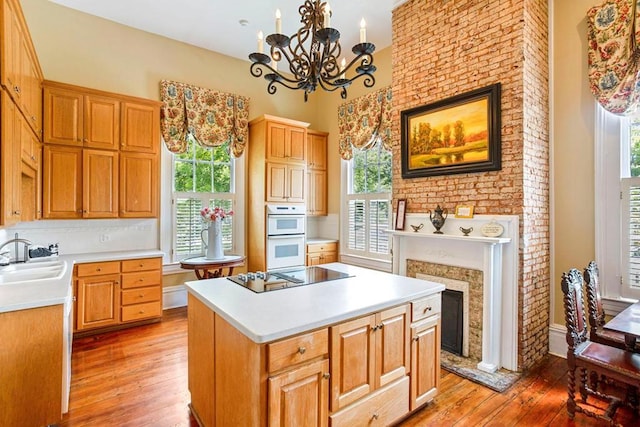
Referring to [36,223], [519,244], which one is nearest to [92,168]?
[36,223]

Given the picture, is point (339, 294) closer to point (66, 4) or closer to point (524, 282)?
point (524, 282)

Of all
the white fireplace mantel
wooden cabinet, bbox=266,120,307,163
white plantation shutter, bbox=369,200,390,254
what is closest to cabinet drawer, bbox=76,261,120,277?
wooden cabinet, bbox=266,120,307,163

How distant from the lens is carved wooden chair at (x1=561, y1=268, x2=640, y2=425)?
1.97 m

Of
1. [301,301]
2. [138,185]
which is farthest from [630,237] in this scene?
[138,185]

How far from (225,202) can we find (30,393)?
3335 millimetres

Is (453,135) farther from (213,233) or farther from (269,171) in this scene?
(213,233)

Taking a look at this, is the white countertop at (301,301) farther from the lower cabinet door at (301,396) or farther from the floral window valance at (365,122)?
the floral window valance at (365,122)

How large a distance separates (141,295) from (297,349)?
10.3 ft

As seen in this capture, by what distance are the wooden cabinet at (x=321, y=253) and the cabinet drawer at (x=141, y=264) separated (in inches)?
88.2

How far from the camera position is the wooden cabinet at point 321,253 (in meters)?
→ 5.27

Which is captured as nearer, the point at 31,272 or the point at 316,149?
the point at 31,272

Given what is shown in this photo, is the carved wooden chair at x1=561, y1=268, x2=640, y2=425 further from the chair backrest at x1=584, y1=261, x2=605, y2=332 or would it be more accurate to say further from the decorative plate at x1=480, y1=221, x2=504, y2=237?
the decorative plate at x1=480, y1=221, x2=504, y2=237

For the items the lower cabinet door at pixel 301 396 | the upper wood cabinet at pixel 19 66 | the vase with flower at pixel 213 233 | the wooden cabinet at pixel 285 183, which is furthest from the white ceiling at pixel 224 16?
the lower cabinet door at pixel 301 396

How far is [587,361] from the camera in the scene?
2.07 meters
